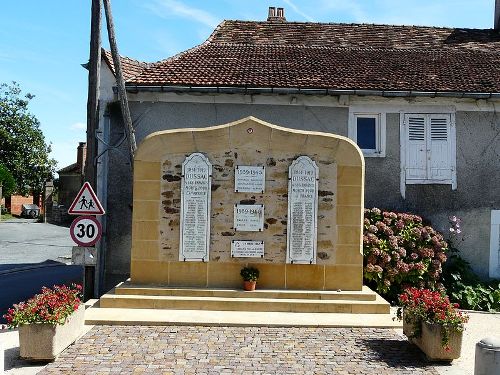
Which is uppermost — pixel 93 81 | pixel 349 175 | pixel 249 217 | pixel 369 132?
pixel 93 81

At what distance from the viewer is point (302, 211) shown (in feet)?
32.5

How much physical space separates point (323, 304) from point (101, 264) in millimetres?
5418

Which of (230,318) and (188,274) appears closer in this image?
(230,318)

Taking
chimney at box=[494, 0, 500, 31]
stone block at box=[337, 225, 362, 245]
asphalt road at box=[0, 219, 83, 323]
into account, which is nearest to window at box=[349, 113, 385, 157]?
stone block at box=[337, 225, 362, 245]

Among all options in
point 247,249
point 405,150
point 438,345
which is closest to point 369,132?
point 405,150

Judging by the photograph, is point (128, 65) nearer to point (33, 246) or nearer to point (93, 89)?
point (93, 89)

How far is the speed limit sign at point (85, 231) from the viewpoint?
8711 millimetres

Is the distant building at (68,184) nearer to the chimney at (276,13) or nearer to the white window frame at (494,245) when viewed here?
the chimney at (276,13)

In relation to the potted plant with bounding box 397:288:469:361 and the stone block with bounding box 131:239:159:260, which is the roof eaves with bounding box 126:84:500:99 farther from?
the potted plant with bounding box 397:288:469:361

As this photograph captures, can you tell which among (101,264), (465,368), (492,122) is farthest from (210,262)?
(492,122)

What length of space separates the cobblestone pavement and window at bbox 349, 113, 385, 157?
17.2ft

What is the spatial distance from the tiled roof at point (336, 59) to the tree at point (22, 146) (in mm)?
37337

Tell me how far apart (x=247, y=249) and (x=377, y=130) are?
4819mm

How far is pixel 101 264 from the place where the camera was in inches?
466
